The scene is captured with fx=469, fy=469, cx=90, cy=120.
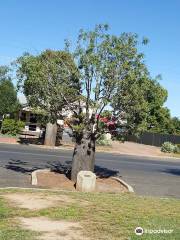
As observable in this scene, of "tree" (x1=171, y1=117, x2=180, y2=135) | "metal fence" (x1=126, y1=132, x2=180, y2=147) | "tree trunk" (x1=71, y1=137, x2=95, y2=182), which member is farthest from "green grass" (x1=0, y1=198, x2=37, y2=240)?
"tree" (x1=171, y1=117, x2=180, y2=135)

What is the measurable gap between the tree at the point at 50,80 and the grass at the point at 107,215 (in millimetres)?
4760

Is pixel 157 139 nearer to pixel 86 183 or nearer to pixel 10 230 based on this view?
pixel 86 183

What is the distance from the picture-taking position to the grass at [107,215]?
8879 millimetres

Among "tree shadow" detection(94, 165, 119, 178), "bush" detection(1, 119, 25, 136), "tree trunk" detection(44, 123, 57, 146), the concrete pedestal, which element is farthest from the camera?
"bush" detection(1, 119, 25, 136)

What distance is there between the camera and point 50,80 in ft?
57.7

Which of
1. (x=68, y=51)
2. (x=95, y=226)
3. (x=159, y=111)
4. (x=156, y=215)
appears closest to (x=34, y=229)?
(x=95, y=226)

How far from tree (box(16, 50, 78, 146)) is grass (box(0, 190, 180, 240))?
476cm

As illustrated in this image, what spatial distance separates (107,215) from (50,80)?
7.94 metres

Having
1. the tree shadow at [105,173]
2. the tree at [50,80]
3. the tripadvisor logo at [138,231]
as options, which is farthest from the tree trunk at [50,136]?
the tripadvisor logo at [138,231]

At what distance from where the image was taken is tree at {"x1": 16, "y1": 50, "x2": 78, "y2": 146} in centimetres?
1741

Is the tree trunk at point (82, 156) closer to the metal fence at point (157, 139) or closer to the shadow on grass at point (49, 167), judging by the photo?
the shadow on grass at point (49, 167)

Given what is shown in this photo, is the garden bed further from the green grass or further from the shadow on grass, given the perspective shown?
the green grass

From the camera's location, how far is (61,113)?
59.9 ft

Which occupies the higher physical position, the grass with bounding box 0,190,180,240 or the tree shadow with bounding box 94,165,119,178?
the tree shadow with bounding box 94,165,119,178
